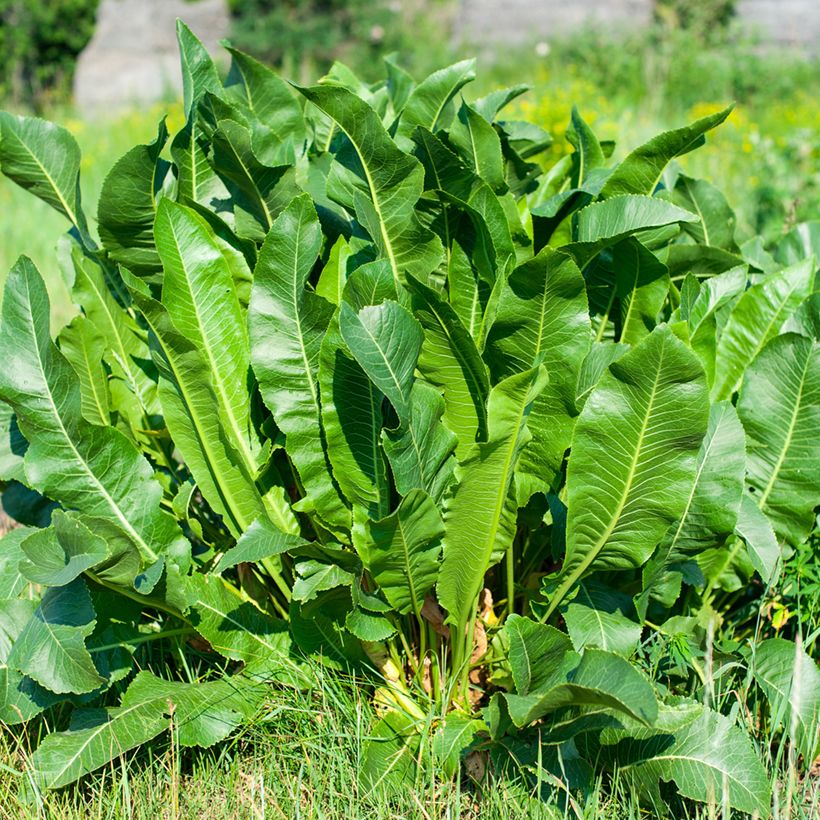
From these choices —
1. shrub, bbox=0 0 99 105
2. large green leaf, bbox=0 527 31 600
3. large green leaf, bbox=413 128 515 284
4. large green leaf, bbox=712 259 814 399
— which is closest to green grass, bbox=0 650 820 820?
large green leaf, bbox=0 527 31 600

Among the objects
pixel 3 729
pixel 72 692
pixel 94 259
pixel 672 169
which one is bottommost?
pixel 3 729

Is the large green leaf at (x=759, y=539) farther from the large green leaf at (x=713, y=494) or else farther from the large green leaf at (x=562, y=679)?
the large green leaf at (x=562, y=679)

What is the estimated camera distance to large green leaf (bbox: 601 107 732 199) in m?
1.80

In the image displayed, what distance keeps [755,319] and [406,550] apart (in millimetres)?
936

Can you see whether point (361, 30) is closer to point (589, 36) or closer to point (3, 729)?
point (589, 36)

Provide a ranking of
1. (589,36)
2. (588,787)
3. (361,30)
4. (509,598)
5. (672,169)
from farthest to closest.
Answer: (361,30)
(589,36)
(672,169)
(509,598)
(588,787)

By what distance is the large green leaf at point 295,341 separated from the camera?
1.73m

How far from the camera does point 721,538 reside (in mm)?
1722

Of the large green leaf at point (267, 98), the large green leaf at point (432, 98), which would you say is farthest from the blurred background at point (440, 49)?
the large green leaf at point (432, 98)

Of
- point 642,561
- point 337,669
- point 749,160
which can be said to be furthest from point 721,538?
point 749,160

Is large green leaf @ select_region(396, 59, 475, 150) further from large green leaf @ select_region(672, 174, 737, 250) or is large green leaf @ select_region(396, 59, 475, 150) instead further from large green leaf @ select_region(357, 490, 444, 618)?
large green leaf @ select_region(357, 490, 444, 618)

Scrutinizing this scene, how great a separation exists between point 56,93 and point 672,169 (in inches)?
520

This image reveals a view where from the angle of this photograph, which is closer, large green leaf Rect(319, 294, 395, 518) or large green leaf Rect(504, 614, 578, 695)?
large green leaf Rect(504, 614, 578, 695)

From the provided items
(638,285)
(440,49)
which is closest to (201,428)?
(638,285)
